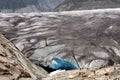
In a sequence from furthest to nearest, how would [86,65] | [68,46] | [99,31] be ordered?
[99,31], [68,46], [86,65]

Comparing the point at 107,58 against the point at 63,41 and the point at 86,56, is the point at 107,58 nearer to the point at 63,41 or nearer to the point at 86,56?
the point at 86,56

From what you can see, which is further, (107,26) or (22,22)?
(22,22)

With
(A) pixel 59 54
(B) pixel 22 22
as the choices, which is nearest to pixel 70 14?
(B) pixel 22 22

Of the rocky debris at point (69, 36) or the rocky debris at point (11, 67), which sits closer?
the rocky debris at point (11, 67)

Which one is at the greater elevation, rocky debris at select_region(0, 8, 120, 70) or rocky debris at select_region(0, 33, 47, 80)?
rocky debris at select_region(0, 8, 120, 70)

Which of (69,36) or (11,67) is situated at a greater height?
(69,36)

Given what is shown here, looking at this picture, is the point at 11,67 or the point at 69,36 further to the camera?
the point at 69,36

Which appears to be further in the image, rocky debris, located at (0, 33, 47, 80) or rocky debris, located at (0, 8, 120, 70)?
rocky debris, located at (0, 8, 120, 70)

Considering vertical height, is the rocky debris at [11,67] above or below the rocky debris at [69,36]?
below
